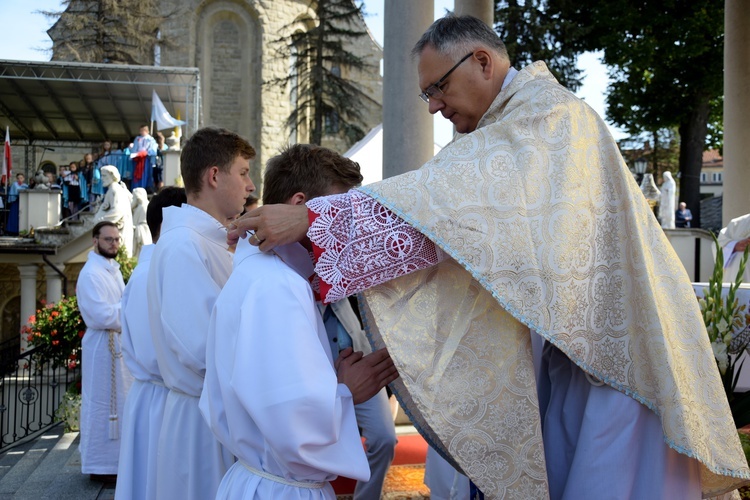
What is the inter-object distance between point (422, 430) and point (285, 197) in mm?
878

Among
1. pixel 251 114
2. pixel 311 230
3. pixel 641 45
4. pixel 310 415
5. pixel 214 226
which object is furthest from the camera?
pixel 251 114

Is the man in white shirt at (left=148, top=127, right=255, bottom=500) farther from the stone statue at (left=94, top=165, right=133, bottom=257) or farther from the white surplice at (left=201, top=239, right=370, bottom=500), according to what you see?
the stone statue at (left=94, top=165, right=133, bottom=257)

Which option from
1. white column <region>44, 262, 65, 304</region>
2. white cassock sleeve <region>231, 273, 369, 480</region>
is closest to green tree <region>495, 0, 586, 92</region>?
white column <region>44, 262, 65, 304</region>

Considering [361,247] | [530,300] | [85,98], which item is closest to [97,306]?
[361,247]

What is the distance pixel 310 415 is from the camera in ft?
6.37

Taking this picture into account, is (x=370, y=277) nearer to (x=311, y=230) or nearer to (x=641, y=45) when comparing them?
(x=311, y=230)

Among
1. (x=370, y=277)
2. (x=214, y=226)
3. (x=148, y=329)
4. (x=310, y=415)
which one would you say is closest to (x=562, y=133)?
(x=370, y=277)

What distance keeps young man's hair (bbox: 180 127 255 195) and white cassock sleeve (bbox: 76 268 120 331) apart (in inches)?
165

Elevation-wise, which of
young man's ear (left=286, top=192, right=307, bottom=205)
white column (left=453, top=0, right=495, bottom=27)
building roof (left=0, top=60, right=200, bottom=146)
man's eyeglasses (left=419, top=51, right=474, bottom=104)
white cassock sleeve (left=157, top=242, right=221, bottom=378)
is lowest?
white cassock sleeve (left=157, top=242, right=221, bottom=378)

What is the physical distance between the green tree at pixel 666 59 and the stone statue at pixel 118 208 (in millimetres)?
15399

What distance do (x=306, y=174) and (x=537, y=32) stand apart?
75.2 feet

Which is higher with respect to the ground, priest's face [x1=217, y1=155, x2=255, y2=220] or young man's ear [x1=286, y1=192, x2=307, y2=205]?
priest's face [x1=217, y1=155, x2=255, y2=220]

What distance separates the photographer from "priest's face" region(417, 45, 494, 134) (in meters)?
2.40

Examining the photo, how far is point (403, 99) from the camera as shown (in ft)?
23.5
